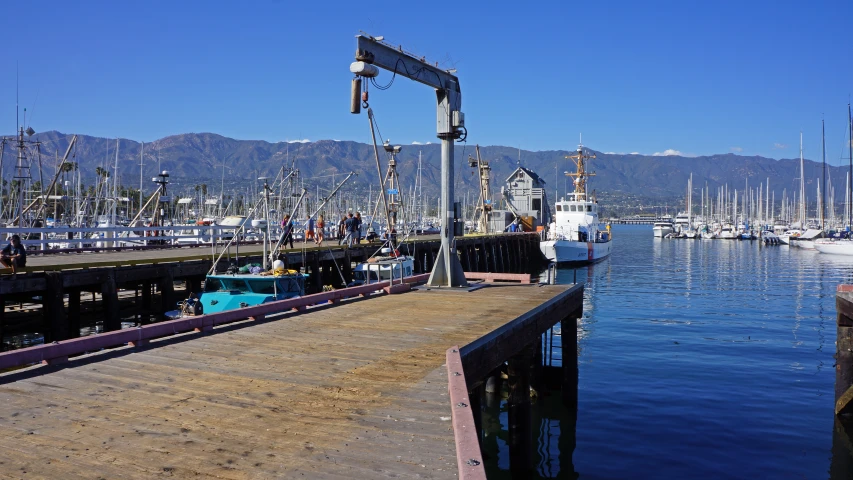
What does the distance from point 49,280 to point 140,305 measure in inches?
314

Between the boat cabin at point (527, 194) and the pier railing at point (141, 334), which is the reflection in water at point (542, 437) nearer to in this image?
the pier railing at point (141, 334)

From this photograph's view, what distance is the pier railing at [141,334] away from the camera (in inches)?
367

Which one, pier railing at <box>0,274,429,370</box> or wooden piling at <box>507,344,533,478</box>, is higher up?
pier railing at <box>0,274,429,370</box>

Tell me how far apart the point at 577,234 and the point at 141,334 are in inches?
2617

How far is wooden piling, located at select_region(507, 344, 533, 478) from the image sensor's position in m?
13.7

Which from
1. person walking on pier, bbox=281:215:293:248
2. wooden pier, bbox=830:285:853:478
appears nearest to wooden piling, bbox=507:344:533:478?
wooden pier, bbox=830:285:853:478

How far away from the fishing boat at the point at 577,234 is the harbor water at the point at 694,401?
2897 cm

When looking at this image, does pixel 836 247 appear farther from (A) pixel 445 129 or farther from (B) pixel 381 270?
(A) pixel 445 129

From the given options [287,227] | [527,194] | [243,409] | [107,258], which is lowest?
[243,409]

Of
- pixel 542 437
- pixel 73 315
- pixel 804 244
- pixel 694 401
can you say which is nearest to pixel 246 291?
pixel 73 315

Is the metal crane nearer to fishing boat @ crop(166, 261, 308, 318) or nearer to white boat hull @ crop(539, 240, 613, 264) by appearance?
fishing boat @ crop(166, 261, 308, 318)

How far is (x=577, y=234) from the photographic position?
74.2m

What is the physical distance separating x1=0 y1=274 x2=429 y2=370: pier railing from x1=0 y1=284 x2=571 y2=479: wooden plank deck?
0.79 feet

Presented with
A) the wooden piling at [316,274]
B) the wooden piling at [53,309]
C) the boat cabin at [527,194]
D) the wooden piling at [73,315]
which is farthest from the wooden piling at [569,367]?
the boat cabin at [527,194]
